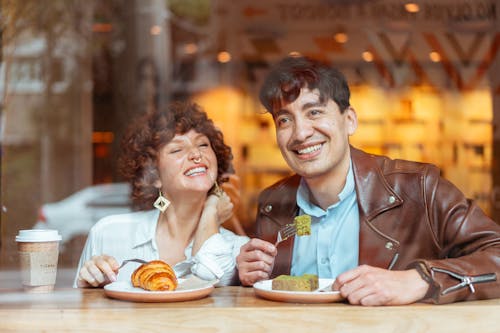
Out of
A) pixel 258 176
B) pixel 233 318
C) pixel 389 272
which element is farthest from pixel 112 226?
pixel 389 272

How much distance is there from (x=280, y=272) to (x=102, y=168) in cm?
309

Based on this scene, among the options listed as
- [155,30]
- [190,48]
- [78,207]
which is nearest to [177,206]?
[78,207]

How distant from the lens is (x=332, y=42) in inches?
138

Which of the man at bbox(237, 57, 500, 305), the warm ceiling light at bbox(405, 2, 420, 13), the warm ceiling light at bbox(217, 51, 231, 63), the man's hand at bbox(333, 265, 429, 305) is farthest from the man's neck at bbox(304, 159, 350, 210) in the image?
the warm ceiling light at bbox(217, 51, 231, 63)

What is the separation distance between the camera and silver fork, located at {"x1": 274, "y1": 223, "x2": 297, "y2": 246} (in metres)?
2.15

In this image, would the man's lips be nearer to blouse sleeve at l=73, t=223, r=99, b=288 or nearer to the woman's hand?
the woman's hand

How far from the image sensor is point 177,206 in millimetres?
2293

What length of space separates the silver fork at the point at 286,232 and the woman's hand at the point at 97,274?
525 mm

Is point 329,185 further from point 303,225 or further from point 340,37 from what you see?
point 340,37

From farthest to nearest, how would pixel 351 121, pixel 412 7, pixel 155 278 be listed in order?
1. pixel 412 7
2. pixel 351 121
3. pixel 155 278

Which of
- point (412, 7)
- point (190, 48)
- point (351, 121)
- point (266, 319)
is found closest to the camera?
point (266, 319)

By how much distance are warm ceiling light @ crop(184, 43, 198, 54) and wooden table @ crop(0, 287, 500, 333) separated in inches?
160

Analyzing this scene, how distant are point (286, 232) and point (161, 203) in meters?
0.46

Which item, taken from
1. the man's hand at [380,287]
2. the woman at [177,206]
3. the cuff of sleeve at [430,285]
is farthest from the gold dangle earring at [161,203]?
the cuff of sleeve at [430,285]
